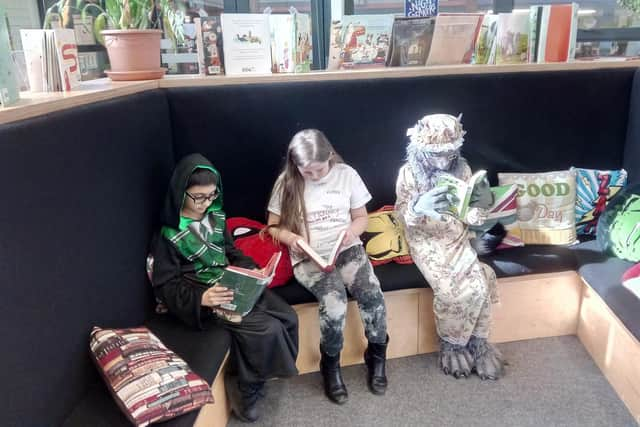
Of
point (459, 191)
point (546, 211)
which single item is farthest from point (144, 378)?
point (546, 211)

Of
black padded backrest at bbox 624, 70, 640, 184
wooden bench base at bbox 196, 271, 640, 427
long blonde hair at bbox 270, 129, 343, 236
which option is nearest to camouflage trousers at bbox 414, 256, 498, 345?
wooden bench base at bbox 196, 271, 640, 427

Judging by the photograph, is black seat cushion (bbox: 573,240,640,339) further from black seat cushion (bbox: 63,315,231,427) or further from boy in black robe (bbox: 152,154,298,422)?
black seat cushion (bbox: 63,315,231,427)

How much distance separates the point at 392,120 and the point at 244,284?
109cm

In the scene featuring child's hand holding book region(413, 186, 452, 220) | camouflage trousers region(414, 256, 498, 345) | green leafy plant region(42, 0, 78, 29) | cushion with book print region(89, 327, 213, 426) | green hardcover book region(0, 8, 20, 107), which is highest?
green leafy plant region(42, 0, 78, 29)

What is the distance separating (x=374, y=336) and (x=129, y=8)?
5.12ft

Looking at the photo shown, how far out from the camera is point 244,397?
1.85 m

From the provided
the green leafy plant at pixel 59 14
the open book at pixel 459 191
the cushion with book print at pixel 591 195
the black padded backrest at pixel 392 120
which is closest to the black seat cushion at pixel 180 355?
the black padded backrest at pixel 392 120

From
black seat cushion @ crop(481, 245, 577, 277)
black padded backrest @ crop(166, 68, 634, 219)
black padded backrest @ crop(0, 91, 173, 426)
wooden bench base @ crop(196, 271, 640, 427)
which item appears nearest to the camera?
black padded backrest @ crop(0, 91, 173, 426)

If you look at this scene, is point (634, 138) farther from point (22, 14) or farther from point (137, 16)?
point (22, 14)

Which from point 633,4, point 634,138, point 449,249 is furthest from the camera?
point 633,4

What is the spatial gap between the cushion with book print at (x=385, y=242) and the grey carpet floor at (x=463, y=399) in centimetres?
43

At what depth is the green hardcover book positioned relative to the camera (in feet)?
4.22

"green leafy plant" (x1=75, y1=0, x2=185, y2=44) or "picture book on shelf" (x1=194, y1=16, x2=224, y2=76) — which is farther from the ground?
"green leafy plant" (x1=75, y1=0, x2=185, y2=44)

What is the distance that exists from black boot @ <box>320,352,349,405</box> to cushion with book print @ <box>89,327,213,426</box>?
0.66 meters
